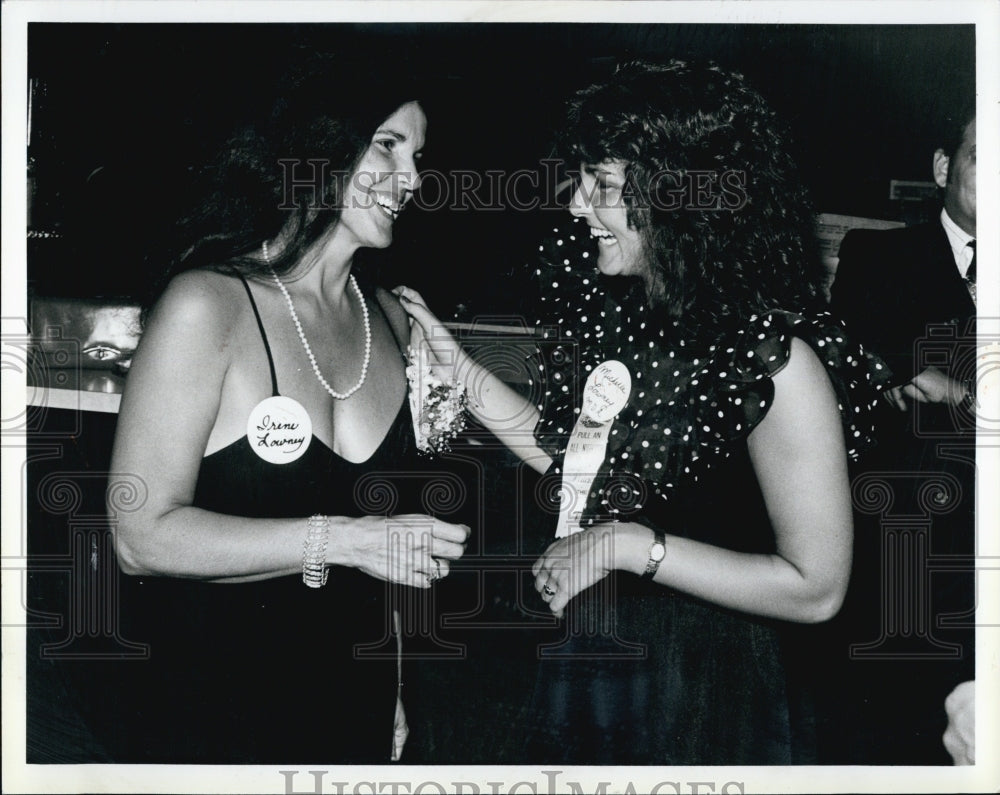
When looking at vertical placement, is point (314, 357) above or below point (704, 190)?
below

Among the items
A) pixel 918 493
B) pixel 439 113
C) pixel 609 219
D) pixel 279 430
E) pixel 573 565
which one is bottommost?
pixel 573 565

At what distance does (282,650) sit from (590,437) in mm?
629

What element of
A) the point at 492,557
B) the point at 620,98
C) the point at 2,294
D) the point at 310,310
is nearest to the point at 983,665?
the point at 492,557

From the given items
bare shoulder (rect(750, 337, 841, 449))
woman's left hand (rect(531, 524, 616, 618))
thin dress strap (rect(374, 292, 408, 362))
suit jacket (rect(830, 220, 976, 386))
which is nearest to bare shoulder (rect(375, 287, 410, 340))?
thin dress strap (rect(374, 292, 408, 362))

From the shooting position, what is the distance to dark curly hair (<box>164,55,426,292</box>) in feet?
5.34

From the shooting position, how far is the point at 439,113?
1659 millimetres

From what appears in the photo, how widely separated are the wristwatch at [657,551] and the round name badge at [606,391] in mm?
209

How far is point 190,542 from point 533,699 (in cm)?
63

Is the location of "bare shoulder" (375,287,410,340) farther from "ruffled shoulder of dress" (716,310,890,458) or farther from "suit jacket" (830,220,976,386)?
"suit jacket" (830,220,976,386)

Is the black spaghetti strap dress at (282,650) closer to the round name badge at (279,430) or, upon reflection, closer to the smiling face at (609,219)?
the round name badge at (279,430)

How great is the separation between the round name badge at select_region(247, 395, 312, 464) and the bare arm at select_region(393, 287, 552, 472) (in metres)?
0.24

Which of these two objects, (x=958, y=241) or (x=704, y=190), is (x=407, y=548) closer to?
(x=704, y=190)

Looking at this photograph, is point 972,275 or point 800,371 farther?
point 972,275

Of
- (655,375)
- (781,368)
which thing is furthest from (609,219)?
(781,368)
